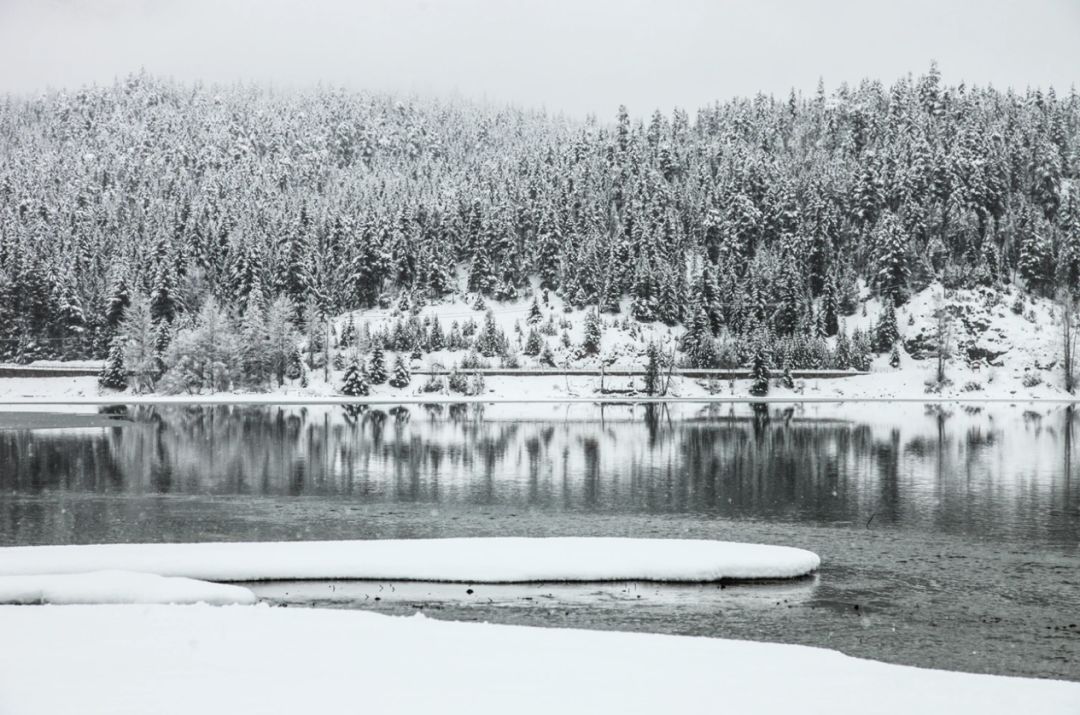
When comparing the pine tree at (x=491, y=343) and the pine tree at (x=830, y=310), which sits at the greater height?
the pine tree at (x=830, y=310)

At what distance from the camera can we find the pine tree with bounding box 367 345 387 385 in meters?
117

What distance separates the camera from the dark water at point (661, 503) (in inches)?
912

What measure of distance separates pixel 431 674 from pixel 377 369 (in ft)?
337

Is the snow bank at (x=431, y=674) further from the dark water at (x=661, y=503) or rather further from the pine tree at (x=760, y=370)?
the pine tree at (x=760, y=370)

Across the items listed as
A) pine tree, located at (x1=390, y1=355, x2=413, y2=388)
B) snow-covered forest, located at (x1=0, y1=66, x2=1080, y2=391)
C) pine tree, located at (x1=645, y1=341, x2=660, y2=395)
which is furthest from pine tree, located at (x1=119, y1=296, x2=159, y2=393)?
pine tree, located at (x1=645, y1=341, x2=660, y2=395)

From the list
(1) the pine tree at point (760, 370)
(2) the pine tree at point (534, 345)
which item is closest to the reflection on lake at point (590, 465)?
(1) the pine tree at point (760, 370)

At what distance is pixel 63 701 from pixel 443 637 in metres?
7.06

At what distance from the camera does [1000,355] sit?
406 feet

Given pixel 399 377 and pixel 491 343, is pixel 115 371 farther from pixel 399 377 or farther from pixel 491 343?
pixel 491 343

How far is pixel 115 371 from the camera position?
11600 cm

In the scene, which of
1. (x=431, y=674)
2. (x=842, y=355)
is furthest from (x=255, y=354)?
(x=431, y=674)

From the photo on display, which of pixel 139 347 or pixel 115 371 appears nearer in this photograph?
pixel 139 347

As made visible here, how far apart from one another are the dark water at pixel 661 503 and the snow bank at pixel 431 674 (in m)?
3.73

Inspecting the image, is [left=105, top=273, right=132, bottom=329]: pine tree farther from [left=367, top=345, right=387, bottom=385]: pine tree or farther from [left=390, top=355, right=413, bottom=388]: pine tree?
[left=390, top=355, right=413, bottom=388]: pine tree
